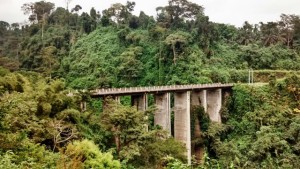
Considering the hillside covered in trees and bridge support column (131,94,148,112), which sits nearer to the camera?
the hillside covered in trees

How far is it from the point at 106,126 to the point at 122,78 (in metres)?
24.8

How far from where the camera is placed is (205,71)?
49.0 m

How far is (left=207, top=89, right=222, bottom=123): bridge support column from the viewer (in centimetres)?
4352

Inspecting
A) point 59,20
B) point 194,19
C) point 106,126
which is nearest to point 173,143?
point 106,126

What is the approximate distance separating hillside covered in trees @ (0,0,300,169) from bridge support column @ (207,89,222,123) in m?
0.83

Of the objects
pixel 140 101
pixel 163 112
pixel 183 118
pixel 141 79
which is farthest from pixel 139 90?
pixel 141 79

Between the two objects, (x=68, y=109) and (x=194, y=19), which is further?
(x=194, y=19)

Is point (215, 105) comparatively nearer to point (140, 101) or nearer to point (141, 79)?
point (140, 101)

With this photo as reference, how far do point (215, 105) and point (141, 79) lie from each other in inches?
495

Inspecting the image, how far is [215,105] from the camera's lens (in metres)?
43.5

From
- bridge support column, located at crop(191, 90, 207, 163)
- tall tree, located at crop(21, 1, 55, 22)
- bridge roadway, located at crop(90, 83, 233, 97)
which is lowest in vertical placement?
bridge support column, located at crop(191, 90, 207, 163)

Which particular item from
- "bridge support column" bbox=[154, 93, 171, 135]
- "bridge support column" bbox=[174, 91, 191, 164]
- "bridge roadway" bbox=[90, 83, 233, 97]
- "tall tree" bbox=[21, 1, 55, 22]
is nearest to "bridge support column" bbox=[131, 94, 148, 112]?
"bridge roadway" bbox=[90, 83, 233, 97]

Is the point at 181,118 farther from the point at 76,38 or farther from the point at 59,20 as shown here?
the point at 59,20

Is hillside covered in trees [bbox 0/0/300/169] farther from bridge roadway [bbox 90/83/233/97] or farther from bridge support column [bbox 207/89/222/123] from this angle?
bridge roadway [bbox 90/83/233/97]
